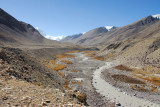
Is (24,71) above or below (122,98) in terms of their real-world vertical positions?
above

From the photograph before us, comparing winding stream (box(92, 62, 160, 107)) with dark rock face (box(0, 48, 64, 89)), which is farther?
winding stream (box(92, 62, 160, 107))

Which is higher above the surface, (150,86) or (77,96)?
(77,96)

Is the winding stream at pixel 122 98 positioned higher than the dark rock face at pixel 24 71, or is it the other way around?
the dark rock face at pixel 24 71

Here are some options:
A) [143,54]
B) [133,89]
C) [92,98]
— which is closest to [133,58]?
[143,54]

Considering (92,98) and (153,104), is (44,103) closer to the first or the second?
(92,98)

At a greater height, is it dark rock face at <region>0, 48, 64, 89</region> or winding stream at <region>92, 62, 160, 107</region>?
dark rock face at <region>0, 48, 64, 89</region>

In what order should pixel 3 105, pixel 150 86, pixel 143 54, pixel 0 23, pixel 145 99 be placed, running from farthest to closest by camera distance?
pixel 0 23 → pixel 143 54 → pixel 150 86 → pixel 145 99 → pixel 3 105

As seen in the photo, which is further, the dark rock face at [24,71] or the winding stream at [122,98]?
the winding stream at [122,98]

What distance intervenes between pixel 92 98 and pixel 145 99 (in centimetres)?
1188

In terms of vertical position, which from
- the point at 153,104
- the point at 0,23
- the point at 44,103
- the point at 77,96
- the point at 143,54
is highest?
the point at 0,23

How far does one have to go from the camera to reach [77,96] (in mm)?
17281

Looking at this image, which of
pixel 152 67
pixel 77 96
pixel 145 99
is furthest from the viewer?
pixel 152 67

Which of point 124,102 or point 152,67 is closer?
point 124,102

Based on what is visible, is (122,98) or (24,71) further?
(122,98)
